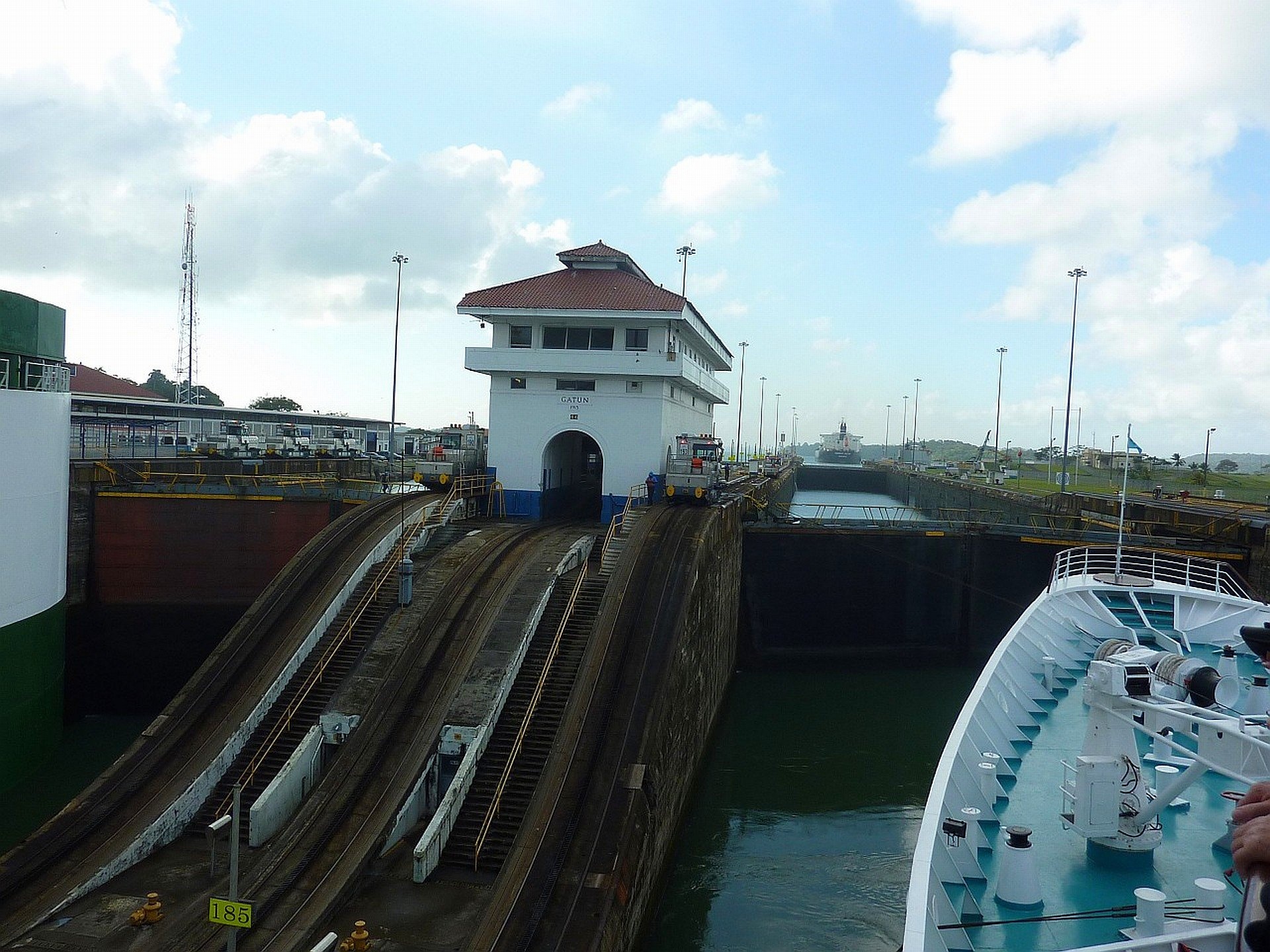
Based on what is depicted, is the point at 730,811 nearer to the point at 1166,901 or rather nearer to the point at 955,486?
the point at 1166,901

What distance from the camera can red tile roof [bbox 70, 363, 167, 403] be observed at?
5738 cm

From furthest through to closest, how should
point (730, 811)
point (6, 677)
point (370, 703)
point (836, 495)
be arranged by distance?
point (836, 495)
point (730, 811)
point (6, 677)
point (370, 703)

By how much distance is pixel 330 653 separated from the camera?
15.9 metres

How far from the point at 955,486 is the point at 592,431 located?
46438mm

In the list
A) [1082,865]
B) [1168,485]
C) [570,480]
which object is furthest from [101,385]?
[1168,485]

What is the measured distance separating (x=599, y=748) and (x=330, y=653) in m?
5.71

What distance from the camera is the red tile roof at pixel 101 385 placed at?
2259 inches

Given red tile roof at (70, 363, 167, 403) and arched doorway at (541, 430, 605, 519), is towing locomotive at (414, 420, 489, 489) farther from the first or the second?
red tile roof at (70, 363, 167, 403)

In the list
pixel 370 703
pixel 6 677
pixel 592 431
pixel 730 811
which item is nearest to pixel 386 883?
pixel 370 703

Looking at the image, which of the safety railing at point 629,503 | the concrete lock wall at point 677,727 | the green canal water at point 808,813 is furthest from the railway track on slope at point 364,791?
the green canal water at point 808,813

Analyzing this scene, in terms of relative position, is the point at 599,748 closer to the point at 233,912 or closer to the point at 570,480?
the point at 233,912

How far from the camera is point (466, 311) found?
26.7 meters

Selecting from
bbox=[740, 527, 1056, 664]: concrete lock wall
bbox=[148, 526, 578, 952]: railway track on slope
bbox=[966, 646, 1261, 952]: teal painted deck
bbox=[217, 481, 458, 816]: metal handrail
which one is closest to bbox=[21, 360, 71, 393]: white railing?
bbox=[217, 481, 458, 816]: metal handrail

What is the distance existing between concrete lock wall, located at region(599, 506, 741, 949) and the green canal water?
0.67 m
